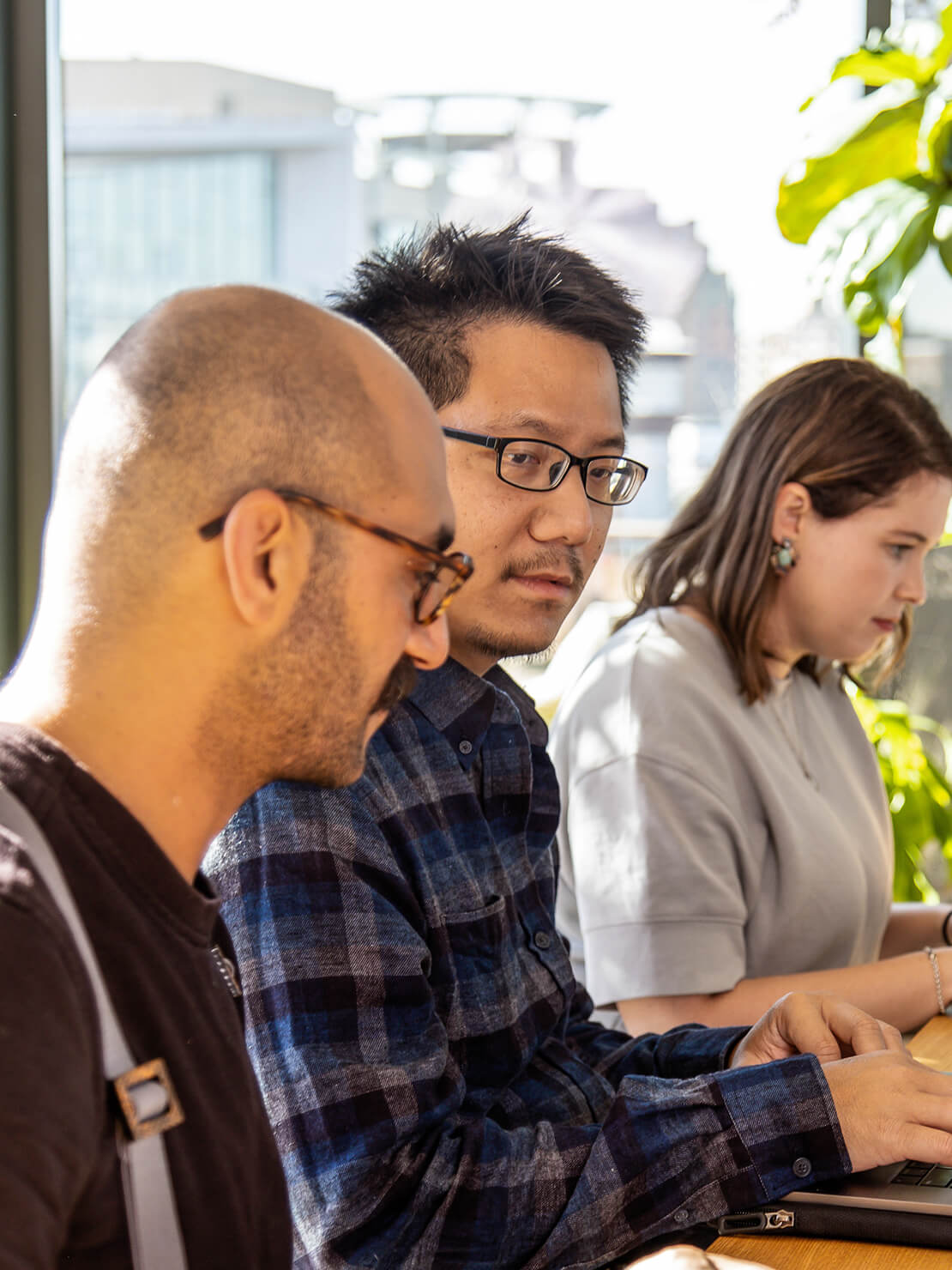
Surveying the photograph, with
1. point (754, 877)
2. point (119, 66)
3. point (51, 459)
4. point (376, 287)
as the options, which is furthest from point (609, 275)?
point (119, 66)

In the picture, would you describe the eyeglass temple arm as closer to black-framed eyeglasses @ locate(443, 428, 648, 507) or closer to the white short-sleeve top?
black-framed eyeglasses @ locate(443, 428, 648, 507)

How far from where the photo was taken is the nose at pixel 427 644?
0.82m

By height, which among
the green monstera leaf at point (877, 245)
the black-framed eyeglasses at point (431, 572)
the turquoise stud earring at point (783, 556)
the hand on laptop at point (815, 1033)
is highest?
the green monstera leaf at point (877, 245)

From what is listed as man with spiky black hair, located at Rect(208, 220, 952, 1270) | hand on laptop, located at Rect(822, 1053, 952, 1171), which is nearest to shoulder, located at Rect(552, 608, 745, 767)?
man with spiky black hair, located at Rect(208, 220, 952, 1270)

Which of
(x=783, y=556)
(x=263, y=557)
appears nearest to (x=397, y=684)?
(x=263, y=557)

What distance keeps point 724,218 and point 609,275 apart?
1719 millimetres

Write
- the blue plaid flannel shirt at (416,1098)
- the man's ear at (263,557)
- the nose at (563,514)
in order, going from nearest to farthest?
1. the man's ear at (263,557)
2. the blue plaid flannel shirt at (416,1098)
3. the nose at (563,514)

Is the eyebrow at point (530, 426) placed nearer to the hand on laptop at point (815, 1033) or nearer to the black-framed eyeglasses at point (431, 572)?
the black-framed eyeglasses at point (431, 572)

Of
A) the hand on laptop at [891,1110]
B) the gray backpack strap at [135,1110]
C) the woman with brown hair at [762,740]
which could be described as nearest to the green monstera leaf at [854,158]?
A: the woman with brown hair at [762,740]

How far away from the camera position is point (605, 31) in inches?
115

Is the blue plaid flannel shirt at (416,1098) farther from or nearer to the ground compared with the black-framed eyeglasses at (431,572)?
nearer to the ground

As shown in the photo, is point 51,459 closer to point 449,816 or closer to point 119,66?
point 119,66

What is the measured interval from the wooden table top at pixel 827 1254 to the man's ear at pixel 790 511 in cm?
115

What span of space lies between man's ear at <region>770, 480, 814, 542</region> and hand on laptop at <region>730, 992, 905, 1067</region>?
A: 828 mm
